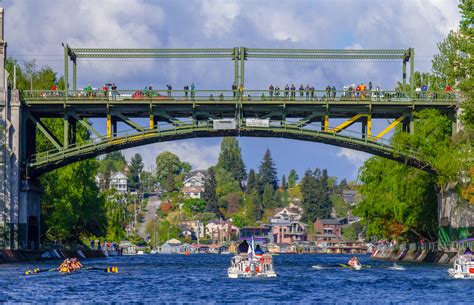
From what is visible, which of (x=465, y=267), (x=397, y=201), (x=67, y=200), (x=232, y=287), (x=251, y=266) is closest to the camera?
(x=232, y=287)

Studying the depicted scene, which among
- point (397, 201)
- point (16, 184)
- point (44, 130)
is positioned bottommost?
point (397, 201)

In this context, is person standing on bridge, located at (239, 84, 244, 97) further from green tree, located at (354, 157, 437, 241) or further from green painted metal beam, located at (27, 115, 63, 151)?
green tree, located at (354, 157, 437, 241)

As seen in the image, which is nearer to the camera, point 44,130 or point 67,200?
point 44,130

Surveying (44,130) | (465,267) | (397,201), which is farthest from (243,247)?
(397,201)

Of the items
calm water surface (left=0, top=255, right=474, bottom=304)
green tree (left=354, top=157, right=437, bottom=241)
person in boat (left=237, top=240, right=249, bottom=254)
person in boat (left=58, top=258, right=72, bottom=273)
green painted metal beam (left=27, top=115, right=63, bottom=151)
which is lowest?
calm water surface (left=0, top=255, right=474, bottom=304)

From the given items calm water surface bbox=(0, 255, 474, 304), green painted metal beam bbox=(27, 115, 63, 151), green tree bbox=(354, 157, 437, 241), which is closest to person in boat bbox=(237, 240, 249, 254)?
calm water surface bbox=(0, 255, 474, 304)

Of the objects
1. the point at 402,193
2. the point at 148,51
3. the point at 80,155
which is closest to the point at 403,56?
the point at 402,193

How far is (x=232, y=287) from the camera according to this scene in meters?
79.4

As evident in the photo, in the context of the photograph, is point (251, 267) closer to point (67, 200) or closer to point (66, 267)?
point (66, 267)

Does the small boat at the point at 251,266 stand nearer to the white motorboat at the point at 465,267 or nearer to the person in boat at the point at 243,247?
the person in boat at the point at 243,247

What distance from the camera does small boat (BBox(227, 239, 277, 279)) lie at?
89.9 metres

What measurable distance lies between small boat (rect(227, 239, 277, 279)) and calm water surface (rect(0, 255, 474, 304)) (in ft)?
4.02

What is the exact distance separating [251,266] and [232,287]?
34.9 feet

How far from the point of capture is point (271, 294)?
7362 centimetres
